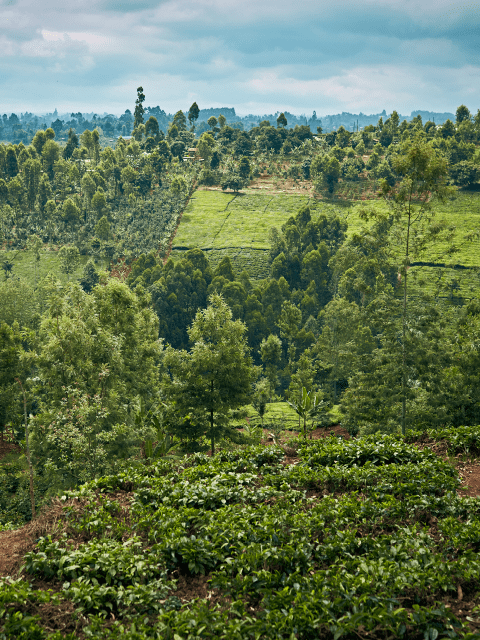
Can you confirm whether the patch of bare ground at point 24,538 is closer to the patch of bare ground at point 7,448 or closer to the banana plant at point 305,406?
the banana plant at point 305,406

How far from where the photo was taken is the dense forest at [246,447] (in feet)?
22.1

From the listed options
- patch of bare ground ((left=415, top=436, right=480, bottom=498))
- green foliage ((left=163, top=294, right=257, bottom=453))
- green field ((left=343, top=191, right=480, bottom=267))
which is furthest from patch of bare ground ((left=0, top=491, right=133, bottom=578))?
green field ((left=343, top=191, right=480, bottom=267))

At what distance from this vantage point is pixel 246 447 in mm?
13312

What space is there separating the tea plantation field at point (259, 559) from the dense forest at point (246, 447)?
38 mm

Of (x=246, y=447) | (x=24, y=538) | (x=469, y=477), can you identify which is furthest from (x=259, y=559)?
(x=469, y=477)

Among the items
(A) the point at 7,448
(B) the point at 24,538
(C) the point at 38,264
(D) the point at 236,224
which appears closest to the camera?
(B) the point at 24,538

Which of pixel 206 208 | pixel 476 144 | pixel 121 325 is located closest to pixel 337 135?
pixel 476 144

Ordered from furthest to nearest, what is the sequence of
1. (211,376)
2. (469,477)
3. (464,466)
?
(211,376)
(464,466)
(469,477)

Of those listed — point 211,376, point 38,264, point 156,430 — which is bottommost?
point 156,430

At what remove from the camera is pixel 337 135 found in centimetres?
12706

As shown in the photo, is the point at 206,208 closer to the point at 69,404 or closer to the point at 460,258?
the point at 460,258

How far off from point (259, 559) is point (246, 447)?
585 centimetres

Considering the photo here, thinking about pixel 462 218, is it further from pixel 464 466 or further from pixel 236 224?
pixel 464 466

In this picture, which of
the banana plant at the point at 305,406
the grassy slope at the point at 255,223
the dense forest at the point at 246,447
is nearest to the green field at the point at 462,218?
the grassy slope at the point at 255,223
